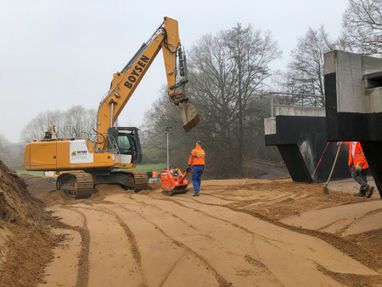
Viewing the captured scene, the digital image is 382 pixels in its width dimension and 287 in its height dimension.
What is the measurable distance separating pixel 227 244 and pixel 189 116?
807 cm

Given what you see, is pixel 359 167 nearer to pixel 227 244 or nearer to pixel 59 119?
pixel 227 244

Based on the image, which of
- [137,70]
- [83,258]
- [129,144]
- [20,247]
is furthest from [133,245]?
[137,70]

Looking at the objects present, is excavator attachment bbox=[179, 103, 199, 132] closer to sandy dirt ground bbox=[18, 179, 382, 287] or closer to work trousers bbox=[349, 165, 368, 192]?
sandy dirt ground bbox=[18, 179, 382, 287]

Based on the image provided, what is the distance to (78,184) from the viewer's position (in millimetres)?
13891

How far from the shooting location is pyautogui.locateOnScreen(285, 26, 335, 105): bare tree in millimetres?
38781

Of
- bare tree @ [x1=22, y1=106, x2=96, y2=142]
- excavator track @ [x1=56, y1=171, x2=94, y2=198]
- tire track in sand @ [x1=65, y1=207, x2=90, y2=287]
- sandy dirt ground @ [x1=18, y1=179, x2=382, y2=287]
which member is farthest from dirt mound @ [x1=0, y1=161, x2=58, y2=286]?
bare tree @ [x1=22, y1=106, x2=96, y2=142]

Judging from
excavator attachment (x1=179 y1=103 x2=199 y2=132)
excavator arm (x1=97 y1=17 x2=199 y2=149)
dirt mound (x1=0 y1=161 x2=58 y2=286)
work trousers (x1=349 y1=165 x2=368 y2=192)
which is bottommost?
dirt mound (x1=0 y1=161 x2=58 y2=286)

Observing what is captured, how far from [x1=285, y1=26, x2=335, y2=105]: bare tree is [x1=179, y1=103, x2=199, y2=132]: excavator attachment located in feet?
85.8

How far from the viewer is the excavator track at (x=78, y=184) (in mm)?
13969

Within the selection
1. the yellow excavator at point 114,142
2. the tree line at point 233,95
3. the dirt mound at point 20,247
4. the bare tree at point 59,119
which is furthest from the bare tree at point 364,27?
the bare tree at point 59,119

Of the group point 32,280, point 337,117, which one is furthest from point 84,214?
point 337,117

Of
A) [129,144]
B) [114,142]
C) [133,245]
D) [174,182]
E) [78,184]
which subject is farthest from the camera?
[129,144]

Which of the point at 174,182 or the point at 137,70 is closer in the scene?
the point at 174,182

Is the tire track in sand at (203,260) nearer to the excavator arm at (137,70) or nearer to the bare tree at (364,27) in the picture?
the excavator arm at (137,70)
